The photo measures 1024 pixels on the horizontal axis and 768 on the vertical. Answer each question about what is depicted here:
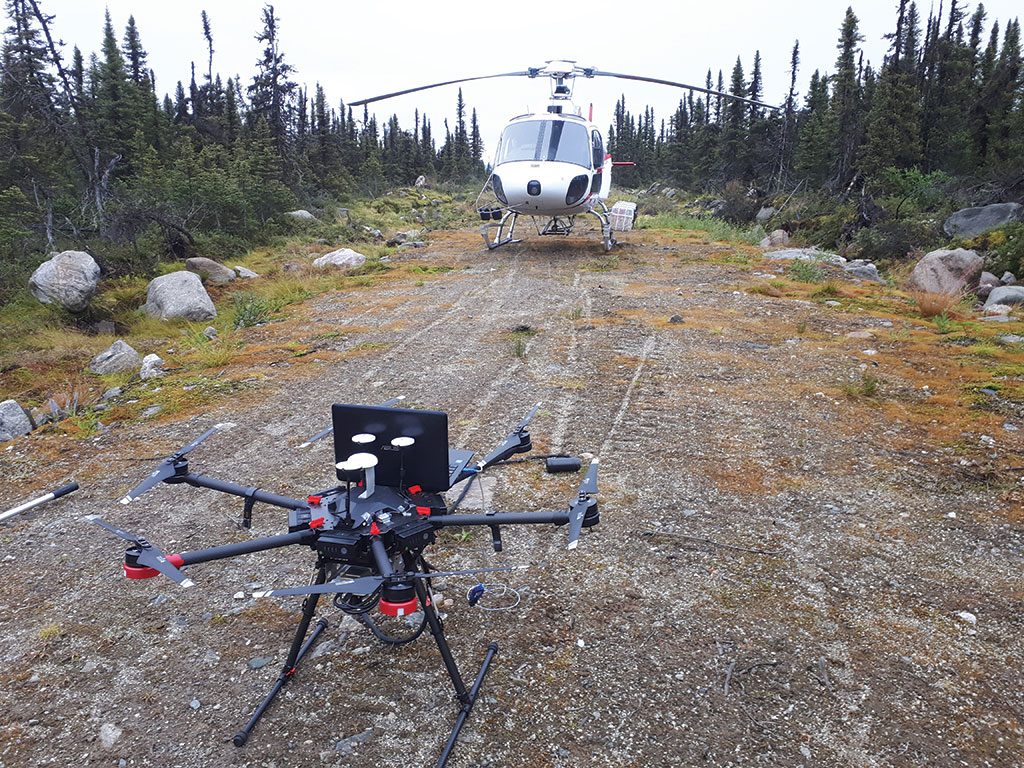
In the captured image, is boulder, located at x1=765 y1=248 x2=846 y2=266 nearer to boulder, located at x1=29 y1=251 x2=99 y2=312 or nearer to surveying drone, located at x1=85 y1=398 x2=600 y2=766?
surveying drone, located at x1=85 y1=398 x2=600 y2=766

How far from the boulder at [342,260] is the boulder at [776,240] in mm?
12094

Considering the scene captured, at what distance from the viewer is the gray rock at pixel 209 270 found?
15828 millimetres

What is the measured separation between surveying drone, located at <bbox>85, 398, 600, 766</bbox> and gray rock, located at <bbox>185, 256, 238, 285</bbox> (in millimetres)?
14573

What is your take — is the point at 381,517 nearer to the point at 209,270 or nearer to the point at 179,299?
the point at 179,299

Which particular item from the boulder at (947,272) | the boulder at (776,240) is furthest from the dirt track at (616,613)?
the boulder at (776,240)

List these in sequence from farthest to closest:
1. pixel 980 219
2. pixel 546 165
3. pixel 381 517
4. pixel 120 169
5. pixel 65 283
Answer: pixel 120 169 < pixel 980 219 < pixel 546 165 < pixel 65 283 < pixel 381 517

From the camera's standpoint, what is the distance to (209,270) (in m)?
16.1

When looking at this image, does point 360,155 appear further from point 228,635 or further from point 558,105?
point 228,635

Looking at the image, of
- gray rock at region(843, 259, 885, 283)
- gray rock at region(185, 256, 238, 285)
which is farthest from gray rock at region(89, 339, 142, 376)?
gray rock at region(843, 259, 885, 283)

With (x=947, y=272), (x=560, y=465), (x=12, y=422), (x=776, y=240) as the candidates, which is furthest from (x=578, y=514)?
(x=776, y=240)

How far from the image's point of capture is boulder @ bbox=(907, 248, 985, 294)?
497 inches

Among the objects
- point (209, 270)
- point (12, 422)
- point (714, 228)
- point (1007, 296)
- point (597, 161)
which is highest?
point (597, 161)

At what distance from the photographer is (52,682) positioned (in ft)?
10.5

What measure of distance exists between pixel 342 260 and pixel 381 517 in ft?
51.5
